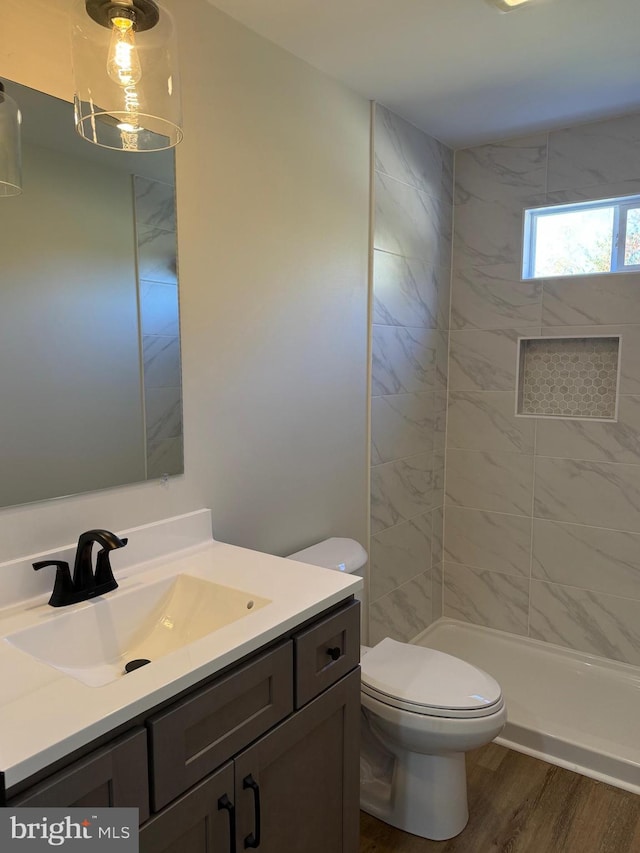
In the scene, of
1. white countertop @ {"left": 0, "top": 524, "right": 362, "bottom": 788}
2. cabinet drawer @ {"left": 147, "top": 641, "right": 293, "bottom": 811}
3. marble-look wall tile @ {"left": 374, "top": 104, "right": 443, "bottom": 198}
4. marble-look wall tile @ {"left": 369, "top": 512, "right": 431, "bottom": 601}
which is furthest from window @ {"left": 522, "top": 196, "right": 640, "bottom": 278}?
cabinet drawer @ {"left": 147, "top": 641, "right": 293, "bottom": 811}

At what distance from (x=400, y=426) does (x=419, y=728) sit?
136 centimetres

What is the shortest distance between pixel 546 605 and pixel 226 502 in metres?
1.92

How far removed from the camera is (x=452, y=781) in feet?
6.40

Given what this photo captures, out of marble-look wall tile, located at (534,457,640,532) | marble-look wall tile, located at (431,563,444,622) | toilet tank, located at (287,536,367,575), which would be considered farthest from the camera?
marble-look wall tile, located at (431,563,444,622)

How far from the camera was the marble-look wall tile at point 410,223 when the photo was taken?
2.57 m

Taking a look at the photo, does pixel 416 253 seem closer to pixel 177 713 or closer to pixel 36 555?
pixel 36 555

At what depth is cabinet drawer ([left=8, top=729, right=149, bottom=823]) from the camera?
878mm

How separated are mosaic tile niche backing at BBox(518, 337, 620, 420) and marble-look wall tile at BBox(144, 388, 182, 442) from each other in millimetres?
1908

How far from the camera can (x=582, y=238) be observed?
9.50ft

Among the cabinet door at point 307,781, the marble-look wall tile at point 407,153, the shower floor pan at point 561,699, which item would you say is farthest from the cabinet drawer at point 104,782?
the marble-look wall tile at point 407,153

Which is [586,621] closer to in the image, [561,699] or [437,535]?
[561,699]

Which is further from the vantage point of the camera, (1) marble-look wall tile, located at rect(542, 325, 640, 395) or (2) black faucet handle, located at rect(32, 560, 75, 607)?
(1) marble-look wall tile, located at rect(542, 325, 640, 395)

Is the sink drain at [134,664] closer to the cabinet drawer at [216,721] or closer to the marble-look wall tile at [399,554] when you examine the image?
the cabinet drawer at [216,721]

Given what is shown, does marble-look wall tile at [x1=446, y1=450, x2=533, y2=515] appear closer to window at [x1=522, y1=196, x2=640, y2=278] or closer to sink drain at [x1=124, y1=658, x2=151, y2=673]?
window at [x1=522, y1=196, x2=640, y2=278]
